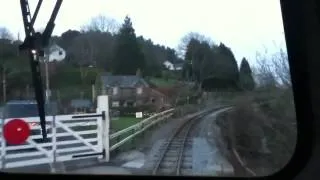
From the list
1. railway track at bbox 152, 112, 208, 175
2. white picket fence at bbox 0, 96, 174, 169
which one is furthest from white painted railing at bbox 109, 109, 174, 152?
railway track at bbox 152, 112, 208, 175

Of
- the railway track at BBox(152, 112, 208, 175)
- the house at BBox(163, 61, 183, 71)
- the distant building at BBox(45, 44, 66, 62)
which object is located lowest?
the railway track at BBox(152, 112, 208, 175)

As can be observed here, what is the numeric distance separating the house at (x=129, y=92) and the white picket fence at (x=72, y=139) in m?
0.04

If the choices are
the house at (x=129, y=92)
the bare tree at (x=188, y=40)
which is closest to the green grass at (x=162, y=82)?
the house at (x=129, y=92)

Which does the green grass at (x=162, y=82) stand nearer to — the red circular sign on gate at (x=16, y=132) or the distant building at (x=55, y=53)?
the distant building at (x=55, y=53)

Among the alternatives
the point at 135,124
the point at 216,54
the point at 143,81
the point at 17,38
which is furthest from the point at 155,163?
the point at 17,38

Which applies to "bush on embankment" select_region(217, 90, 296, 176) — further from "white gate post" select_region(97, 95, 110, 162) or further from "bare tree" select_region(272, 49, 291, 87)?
"white gate post" select_region(97, 95, 110, 162)

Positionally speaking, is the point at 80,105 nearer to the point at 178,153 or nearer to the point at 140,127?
the point at 140,127

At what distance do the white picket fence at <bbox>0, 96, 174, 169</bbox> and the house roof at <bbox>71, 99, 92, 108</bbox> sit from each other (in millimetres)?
47

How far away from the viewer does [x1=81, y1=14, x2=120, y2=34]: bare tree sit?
86.4 inches

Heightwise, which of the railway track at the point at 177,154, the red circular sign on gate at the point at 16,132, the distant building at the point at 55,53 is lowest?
the railway track at the point at 177,154

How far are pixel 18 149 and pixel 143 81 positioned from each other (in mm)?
677

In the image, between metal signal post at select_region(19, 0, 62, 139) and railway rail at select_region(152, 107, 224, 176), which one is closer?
metal signal post at select_region(19, 0, 62, 139)

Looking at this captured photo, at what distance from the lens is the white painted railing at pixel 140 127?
229 centimetres

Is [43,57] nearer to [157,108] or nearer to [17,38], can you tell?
[17,38]
